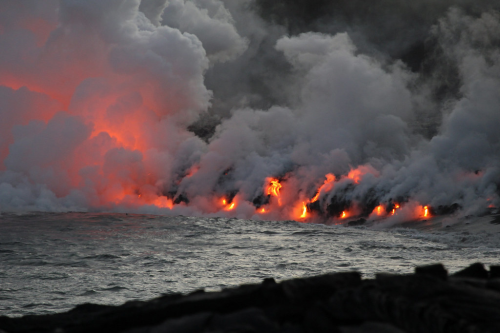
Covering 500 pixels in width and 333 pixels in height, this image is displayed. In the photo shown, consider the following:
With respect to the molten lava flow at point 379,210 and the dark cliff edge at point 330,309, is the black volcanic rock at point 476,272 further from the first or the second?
the molten lava flow at point 379,210

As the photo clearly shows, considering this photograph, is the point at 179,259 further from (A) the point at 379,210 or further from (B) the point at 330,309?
(A) the point at 379,210

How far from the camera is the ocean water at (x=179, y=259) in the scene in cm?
1200

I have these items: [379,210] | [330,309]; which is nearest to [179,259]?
[330,309]

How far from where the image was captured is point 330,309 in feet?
14.3

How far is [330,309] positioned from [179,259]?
569 inches

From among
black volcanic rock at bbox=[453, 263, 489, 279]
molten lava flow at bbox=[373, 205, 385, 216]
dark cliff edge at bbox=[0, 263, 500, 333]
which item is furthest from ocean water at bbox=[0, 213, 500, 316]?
black volcanic rock at bbox=[453, 263, 489, 279]

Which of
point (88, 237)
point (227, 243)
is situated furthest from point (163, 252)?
point (88, 237)

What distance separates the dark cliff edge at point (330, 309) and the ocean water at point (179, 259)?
6068 mm

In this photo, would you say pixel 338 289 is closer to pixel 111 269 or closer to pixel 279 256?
pixel 111 269

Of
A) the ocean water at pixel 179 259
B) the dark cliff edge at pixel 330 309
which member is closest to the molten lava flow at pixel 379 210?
the ocean water at pixel 179 259

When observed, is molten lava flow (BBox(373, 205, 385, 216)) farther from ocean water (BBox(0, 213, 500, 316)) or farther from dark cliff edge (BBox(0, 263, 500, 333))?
dark cliff edge (BBox(0, 263, 500, 333))

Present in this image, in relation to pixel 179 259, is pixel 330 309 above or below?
above

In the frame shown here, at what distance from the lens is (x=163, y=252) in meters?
20.4

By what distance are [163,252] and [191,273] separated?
6.01 m
